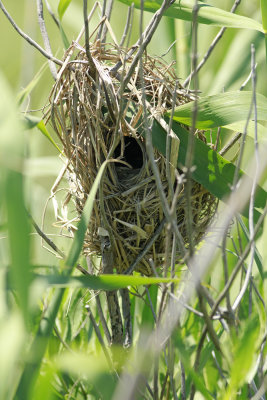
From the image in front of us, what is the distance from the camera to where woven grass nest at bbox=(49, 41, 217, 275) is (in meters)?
0.63

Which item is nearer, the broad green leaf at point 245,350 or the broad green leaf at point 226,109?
the broad green leaf at point 245,350

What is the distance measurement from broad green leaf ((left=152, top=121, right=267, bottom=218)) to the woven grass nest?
0.06ft

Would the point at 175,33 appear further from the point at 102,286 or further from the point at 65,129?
the point at 102,286

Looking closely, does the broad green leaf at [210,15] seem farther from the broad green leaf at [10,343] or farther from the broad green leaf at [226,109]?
the broad green leaf at [10,343]

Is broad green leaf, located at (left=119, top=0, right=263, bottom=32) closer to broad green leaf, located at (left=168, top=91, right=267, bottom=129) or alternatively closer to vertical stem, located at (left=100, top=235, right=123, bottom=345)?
broad green leaf, located at (left=168, top=91, right=267, bottom=129)

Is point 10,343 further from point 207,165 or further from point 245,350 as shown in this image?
point 207,165

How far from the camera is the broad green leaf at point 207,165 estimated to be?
64 centimetres

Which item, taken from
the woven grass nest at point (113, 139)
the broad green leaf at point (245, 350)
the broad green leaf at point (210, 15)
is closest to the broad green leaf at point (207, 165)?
the woven grass nest at point (113, 139)

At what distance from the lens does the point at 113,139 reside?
0.63 m

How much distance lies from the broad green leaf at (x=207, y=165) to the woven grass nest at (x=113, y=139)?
0.06 ft

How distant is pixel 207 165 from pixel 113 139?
4.6 inches

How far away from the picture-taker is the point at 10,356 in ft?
1.06

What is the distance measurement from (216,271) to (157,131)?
2.00 feet

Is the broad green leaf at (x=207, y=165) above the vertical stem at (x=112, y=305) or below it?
above
